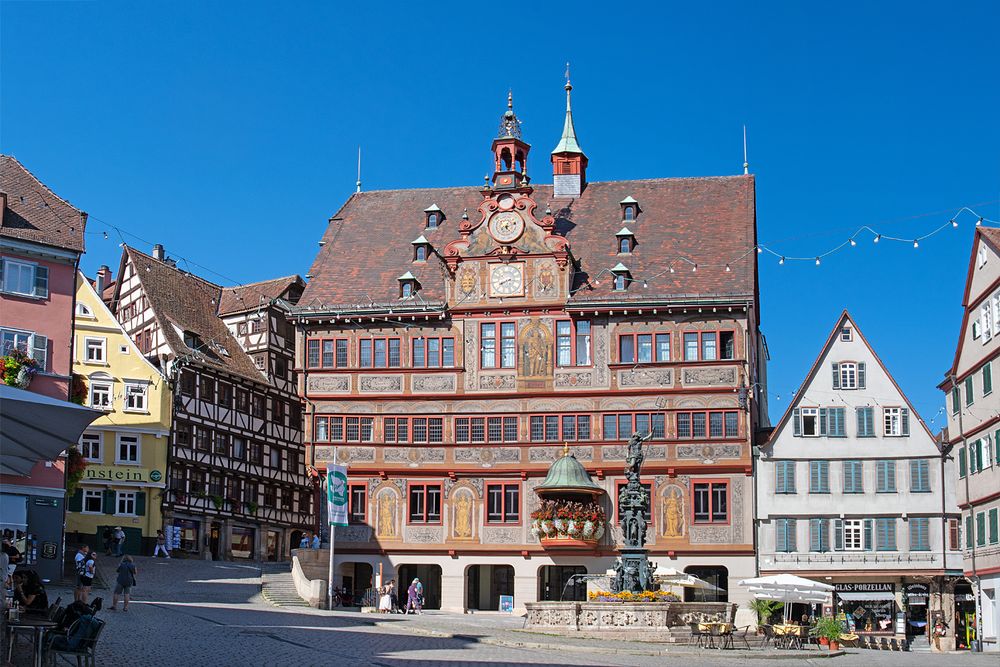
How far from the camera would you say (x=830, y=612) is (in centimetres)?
5222

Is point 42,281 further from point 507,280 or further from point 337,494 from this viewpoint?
point 507,280

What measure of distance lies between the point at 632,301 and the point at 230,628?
82.8ft

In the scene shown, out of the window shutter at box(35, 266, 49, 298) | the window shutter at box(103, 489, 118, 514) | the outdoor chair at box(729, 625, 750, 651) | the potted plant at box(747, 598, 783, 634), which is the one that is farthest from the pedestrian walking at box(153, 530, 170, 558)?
the outdoor chair at box(729, 625, 750, 651)

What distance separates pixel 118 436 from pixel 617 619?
105 ft

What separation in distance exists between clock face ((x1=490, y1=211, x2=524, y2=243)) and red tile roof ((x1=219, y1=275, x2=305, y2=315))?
16.6 m

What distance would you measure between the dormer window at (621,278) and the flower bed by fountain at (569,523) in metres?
7.97

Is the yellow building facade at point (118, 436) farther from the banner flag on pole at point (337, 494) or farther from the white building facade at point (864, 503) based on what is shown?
the white building facade at point (864, 503)

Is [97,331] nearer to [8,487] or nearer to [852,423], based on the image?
[8,487]

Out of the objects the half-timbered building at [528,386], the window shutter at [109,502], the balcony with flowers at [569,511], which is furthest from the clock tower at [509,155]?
the window shutter at [109,502]

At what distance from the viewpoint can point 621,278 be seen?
54281 mm

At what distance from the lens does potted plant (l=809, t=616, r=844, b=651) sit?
37.9 m

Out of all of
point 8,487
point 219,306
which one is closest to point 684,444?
point 8,487

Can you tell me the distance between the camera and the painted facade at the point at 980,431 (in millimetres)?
46750

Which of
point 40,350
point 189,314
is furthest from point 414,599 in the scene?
point 189,314
